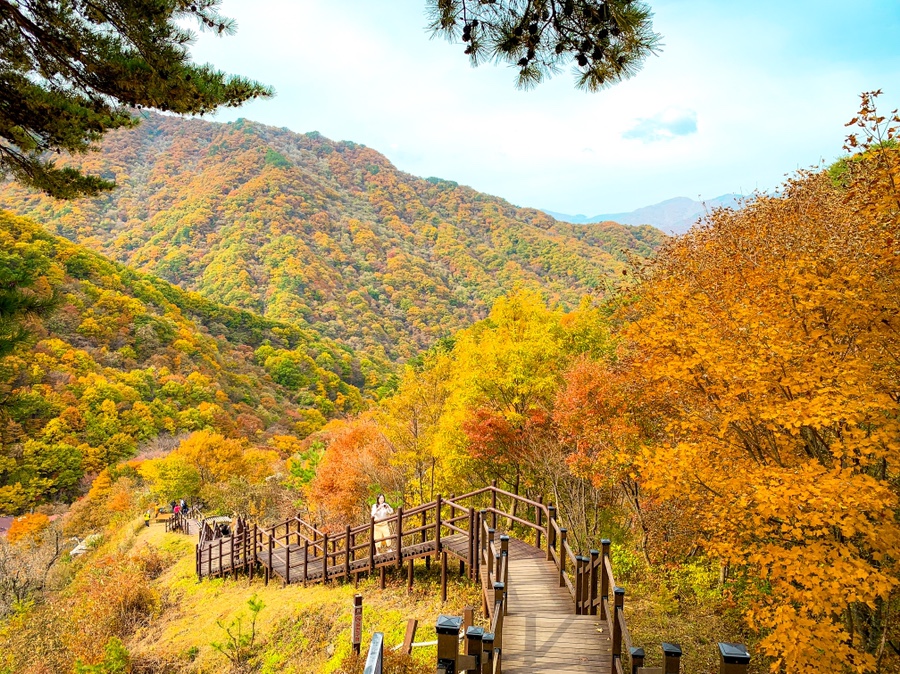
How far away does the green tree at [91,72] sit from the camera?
A: 463cm

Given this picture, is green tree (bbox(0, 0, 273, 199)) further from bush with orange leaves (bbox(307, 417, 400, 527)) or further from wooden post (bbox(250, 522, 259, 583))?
bush with orange leaves (bbox(307, 417, 400, 527))

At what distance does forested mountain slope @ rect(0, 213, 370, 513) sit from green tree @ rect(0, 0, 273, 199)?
55.1ft

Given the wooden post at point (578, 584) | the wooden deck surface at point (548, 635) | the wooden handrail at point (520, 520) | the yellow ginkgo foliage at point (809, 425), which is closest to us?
the yellow ginkgo foliage at point (809, 425)

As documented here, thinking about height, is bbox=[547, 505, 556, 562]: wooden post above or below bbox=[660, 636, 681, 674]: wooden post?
below

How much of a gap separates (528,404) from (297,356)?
57.3 meters

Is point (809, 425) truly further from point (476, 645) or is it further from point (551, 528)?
point (476, 645)

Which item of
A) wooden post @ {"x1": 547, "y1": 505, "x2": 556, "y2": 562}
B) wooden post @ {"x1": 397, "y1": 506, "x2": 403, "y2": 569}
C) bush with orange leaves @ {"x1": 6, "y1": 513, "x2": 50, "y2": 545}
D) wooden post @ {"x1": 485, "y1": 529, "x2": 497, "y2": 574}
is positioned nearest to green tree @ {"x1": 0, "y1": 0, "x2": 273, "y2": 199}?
wooden post @ {"x1": 485, "y1": 529, "x2": 497, "y2": 574}

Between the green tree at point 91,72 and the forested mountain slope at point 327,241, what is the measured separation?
235 ft

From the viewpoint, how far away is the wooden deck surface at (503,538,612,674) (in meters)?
5.55

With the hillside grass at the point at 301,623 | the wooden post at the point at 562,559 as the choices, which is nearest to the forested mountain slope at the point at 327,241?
the hillside grass at the point at 301,623

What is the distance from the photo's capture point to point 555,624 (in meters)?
6.48

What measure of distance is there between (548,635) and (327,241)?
400 feet

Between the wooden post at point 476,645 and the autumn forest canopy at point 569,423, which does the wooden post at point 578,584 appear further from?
the wooden post at point 476,645

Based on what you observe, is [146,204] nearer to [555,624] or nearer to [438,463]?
[438,463]
